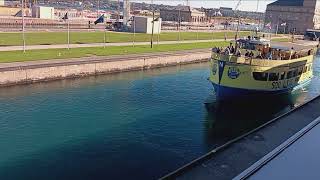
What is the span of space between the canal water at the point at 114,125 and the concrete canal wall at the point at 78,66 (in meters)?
1.31

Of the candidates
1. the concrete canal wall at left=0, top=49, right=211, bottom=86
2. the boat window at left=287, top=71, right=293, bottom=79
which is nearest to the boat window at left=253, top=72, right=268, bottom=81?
the boat window at left=287, top=71, right=293, bottom=79

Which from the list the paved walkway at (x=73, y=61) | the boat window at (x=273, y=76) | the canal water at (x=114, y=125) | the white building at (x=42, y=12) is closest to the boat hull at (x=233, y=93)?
the canal water at (x=114, y=125)

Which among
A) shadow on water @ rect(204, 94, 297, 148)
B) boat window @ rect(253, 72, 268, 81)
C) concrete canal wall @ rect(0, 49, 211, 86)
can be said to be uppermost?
boat window @ rect(253, 72, 268, 81)

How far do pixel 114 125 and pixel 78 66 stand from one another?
20.5 metres

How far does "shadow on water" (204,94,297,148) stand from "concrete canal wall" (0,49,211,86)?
62.3 ft

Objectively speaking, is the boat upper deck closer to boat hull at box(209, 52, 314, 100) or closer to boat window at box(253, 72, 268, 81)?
boat hull at box(209, 52, 314, 100)

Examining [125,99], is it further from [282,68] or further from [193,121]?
[282,68]

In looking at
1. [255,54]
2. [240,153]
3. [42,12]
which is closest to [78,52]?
[255,54]

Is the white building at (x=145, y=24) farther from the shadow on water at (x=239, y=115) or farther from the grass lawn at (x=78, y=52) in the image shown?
the shadow on water at (x=239, y=115)

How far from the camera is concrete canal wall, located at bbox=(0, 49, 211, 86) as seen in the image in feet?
153

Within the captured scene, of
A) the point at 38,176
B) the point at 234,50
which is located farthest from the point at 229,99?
the point at 38,176

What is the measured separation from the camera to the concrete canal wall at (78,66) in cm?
4666

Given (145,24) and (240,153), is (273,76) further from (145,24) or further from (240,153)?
(145,24)

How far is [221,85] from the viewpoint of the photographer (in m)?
44.4
